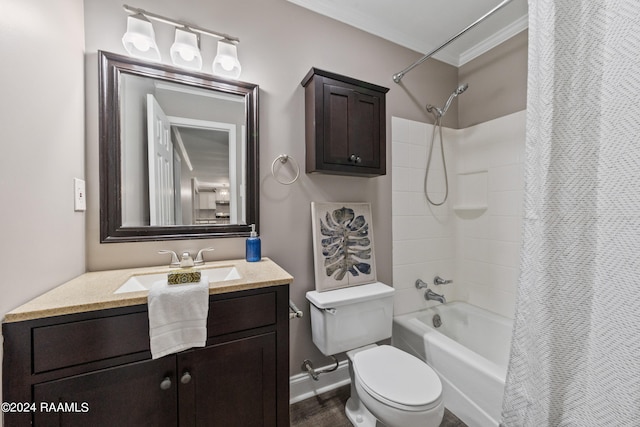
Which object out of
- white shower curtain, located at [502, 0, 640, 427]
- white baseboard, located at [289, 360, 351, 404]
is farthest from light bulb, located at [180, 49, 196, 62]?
white baseboard, located at [289, 360, 351, 404]

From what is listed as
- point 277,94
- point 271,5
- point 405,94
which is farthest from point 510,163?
point 271,5

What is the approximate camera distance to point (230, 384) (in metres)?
0.99

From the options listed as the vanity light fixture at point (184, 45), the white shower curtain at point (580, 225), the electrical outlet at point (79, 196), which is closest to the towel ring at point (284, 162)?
the vanity light fixture at point (184, 45)

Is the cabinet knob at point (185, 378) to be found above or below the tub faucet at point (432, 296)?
above

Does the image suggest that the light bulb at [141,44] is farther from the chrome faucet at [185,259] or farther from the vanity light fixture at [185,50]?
the chrome faucet at [185,259]

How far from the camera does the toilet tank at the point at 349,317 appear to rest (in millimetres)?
1426

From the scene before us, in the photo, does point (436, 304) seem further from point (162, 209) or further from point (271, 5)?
point (271, 5)

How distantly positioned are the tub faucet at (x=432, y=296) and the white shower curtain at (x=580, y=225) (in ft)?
3.20

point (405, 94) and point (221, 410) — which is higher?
point (405, 94)

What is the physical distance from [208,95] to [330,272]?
1246 mm

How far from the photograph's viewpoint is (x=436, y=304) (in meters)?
2.06

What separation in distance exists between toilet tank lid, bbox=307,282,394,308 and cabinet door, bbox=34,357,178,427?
2.51ft

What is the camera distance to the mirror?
1.20 m

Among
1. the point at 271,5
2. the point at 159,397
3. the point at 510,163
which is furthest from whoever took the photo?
the point at 510,163
